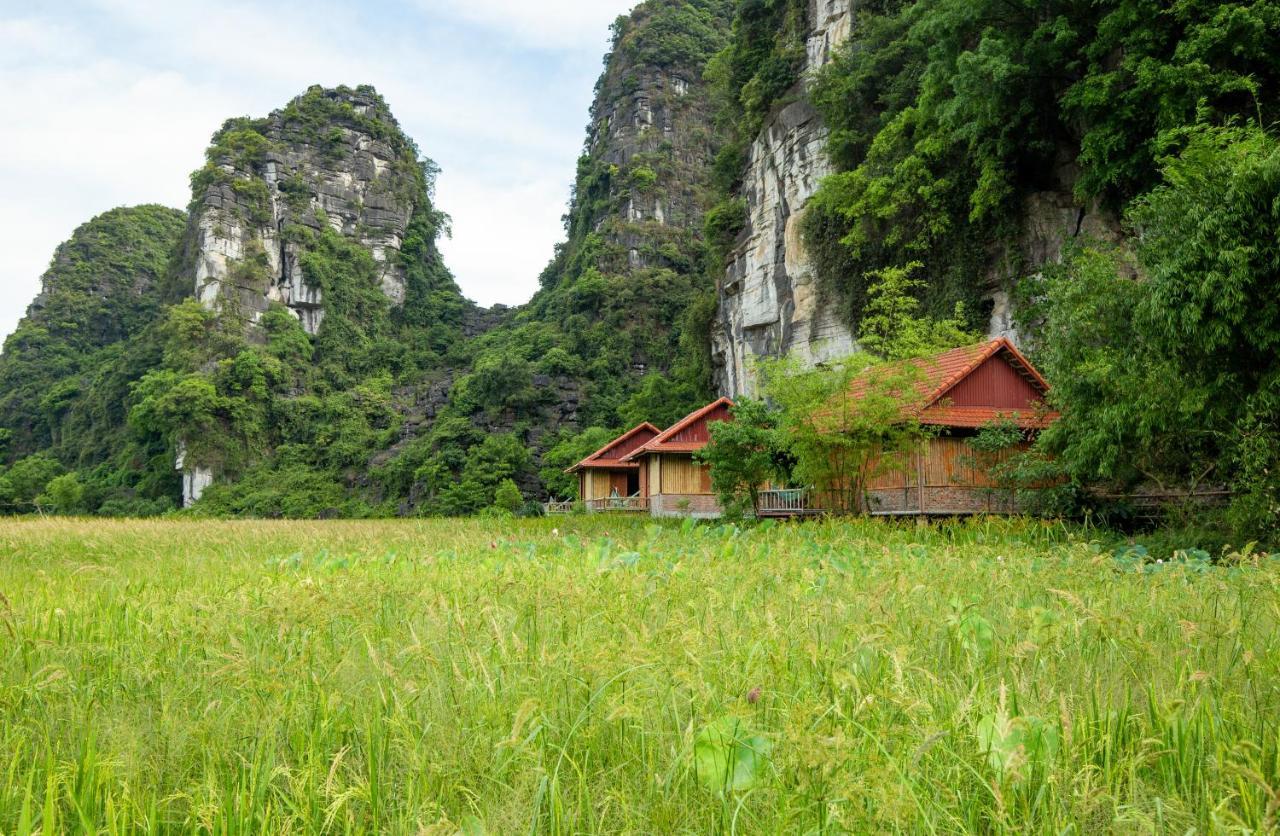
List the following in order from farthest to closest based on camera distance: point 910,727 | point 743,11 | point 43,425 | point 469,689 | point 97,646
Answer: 1. point 43,425
2. point 743,11
3. point 97,646
4. point 469,689
5. point 910,727

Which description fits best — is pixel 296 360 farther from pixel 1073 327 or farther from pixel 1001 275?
pixel 1073 327

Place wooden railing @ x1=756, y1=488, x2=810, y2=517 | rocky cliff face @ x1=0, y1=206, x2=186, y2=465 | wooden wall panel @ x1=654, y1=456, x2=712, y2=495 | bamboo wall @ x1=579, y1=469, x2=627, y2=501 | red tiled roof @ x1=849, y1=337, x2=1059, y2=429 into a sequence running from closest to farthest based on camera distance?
red tiled roof @ x1=849, y1=337, x2=1059, y2=429
wooden railing @ x1=756, y1=488, x2=810, y2=517
wooden wall panel @ x1=654, y1=456, x2=712, y2=495
bamboo wall @ x1=579, y1=469, x2=627, y2=501
rocky cliff face @ x1=0, y1=206, x2=186, y2=465

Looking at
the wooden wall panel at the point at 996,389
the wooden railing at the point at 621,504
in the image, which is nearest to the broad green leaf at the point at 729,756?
the wooden wall panel at the point at 996,389

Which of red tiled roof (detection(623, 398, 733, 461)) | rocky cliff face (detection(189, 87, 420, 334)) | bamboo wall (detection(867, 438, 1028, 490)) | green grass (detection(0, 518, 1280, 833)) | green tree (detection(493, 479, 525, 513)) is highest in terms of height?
rocky cliff face (detection(189, 87, 420, 334))

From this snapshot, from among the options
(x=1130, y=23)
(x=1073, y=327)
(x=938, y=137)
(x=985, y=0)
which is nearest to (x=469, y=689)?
(x=1073, y=327)

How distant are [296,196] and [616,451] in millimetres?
57537

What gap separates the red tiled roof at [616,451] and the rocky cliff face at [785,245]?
212 inches

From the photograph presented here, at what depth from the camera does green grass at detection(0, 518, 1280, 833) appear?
1529 mm

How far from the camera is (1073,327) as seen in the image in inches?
617

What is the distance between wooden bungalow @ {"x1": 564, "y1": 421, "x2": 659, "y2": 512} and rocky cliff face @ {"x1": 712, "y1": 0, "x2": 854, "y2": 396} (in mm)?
6013

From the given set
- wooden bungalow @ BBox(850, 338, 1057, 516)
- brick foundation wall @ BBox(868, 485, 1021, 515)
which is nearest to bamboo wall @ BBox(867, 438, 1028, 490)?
wooden bungalow @ BBox(850, 338, 1057, 516)

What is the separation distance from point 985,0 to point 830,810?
26.4m

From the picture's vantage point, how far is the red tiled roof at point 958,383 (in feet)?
60.7

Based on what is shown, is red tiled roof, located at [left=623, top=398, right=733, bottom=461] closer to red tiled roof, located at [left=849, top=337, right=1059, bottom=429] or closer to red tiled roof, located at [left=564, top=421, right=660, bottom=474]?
red tiled roof, located at [left=564, top=421, right=660, bottom=474]
